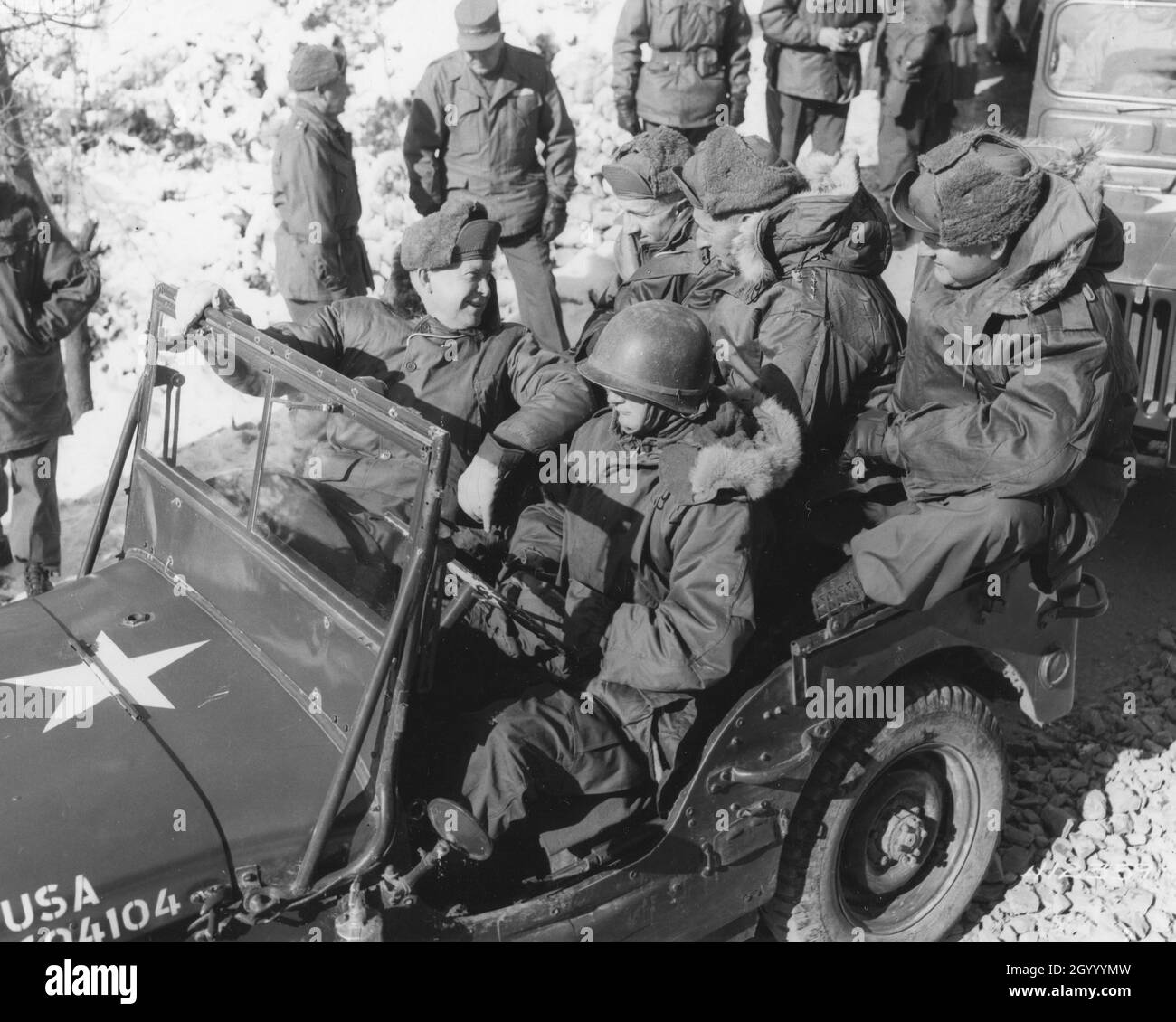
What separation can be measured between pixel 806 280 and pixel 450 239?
44.9 inches

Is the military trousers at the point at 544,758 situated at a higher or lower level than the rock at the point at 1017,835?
higher

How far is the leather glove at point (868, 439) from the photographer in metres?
3.69

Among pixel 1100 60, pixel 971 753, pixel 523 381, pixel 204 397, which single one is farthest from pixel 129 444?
pixel 1100 60

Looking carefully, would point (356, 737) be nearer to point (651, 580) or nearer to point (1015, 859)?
point (651, 580)

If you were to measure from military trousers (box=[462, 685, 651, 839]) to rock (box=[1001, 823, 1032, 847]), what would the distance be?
1653mm

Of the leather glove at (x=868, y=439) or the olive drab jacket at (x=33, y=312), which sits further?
the olive drab jacket at (x=33, y=312)

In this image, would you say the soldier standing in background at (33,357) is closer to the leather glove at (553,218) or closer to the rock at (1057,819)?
the leather glove at (553,218)

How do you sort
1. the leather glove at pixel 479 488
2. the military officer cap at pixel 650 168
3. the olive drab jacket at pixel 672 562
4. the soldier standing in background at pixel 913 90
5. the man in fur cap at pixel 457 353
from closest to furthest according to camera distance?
1. the olive drab jacket at pixel 672 562
2. the leather glove at pixel 479 488
3. the man in fur cap at pixel 457 353
4. the military officer cap at pixel 650 168
5. the soldier standing in background at pixel 913 90

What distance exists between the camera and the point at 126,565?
140 inches

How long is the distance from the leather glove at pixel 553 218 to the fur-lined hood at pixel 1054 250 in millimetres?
3837

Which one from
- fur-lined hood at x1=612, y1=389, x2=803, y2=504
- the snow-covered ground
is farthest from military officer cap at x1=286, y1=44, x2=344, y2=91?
fur-lined hood at x1=612, y1=389, x2=803, y2=504

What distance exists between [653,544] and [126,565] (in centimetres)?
142

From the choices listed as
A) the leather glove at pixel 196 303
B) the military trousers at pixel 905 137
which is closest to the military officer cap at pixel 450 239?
the leather glove at pixel 196 303

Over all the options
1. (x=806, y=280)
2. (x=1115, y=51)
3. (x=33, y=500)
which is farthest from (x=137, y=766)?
(x=1115, y=51)
